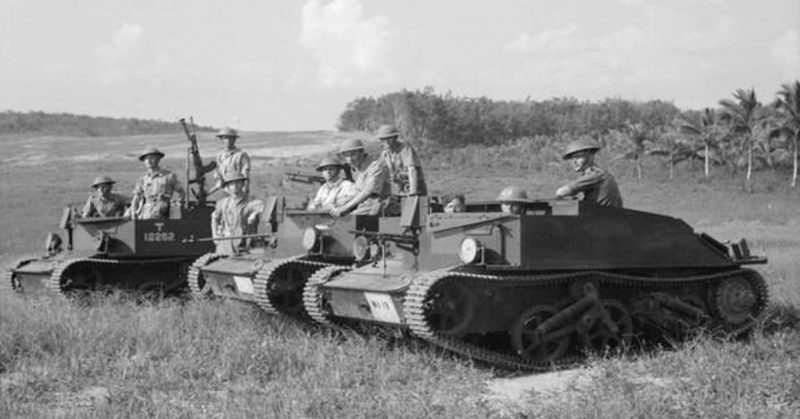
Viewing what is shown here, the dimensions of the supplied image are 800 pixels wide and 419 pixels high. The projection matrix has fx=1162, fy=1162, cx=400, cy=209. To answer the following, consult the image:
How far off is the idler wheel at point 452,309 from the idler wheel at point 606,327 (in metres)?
1.09

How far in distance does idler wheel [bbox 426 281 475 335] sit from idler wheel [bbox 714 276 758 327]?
288cm

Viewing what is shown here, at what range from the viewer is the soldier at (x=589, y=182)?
10.4 meters

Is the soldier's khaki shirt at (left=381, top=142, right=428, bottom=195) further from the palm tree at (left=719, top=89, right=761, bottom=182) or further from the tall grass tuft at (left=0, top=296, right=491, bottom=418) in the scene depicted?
the palm tree at (left=719, top=89, right=761, bottom=182)

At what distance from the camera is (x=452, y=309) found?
30.5 feet

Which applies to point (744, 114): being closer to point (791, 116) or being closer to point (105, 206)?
point (791, 116)

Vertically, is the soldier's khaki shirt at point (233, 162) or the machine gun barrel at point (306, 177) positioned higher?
the soldier's khaki shirt at point (233, 162)

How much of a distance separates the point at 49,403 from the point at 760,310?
Result: 22.3 feet

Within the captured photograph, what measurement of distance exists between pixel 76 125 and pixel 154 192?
5182 cm

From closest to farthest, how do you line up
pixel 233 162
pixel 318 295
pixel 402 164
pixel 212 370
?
pixel 212 370, pixel 318 295, pixel 402 164, pixel 233 162

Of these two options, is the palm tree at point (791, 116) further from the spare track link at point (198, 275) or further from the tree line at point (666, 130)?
the spare track link at point (198, 275)

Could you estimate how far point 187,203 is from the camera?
49.9ft

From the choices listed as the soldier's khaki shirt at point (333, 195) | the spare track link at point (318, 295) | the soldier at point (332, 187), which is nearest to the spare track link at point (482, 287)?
the spare track link at point (318, 295)

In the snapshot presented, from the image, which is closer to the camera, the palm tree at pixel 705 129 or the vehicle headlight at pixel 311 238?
the vehicle headlight at pixel 311 238

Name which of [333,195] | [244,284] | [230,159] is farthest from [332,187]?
[230,159]
